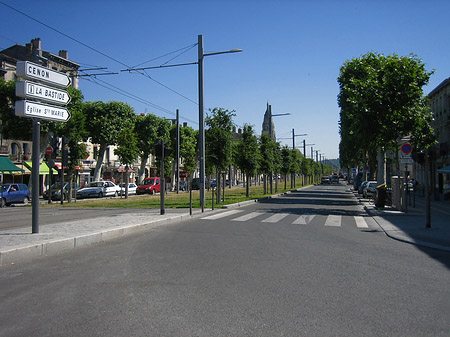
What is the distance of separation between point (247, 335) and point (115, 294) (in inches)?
79.7

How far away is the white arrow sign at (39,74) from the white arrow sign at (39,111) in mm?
606

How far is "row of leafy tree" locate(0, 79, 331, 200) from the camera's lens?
23172mm

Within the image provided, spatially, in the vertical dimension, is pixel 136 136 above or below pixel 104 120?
below

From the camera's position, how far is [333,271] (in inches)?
250

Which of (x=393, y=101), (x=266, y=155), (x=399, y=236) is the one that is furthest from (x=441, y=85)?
(x=399, y=236)

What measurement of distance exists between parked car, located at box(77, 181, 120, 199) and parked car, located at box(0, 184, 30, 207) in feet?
21.9

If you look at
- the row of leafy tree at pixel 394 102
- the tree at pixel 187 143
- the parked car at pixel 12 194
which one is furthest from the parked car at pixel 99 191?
the row of leafy tree at pixel 394 102

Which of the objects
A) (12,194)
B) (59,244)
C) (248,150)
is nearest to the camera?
(59,244)

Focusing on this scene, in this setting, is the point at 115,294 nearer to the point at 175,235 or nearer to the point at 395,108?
the point at 175,235

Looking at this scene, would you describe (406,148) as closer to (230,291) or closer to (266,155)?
(230,291)

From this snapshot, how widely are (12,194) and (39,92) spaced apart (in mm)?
20606

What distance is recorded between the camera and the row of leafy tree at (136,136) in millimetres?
23172

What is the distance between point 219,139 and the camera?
22.9m

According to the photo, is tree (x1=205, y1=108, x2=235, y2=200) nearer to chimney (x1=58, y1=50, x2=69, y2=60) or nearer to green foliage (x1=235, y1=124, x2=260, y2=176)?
green foliage (x1=235, y1=124, x2=260, y2=176)
